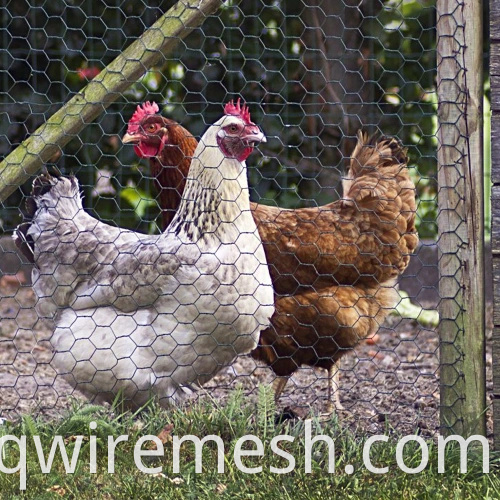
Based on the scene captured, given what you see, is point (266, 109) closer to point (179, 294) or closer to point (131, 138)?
point (131, 138)

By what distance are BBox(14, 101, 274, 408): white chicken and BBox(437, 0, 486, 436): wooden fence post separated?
730mm

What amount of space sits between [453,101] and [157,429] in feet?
4.59

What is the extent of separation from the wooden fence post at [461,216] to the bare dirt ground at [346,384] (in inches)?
6.6

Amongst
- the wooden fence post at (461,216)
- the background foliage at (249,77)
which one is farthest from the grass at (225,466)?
the background foliage at (249,77)

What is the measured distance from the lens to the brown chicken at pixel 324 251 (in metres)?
3.70

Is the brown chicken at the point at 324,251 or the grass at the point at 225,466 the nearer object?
the grass at the point at 225,466

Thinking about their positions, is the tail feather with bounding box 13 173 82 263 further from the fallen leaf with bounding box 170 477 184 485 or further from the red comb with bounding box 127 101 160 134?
the fallen leaf with bounding box 170 477 184 485

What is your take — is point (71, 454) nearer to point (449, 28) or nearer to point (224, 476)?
point (224, 476)

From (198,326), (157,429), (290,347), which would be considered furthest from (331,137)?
(157,429)

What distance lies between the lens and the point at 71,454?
8.97ft

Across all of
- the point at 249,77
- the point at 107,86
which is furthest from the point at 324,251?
the point at 249,77

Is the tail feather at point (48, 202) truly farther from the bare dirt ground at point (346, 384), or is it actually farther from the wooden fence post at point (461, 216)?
the wooden fence post at point (461, 216)

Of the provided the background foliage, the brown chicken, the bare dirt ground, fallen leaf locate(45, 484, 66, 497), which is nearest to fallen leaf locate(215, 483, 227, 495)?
fallen leaf locate(45, 484, 66, 497)

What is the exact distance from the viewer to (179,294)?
125 inches
